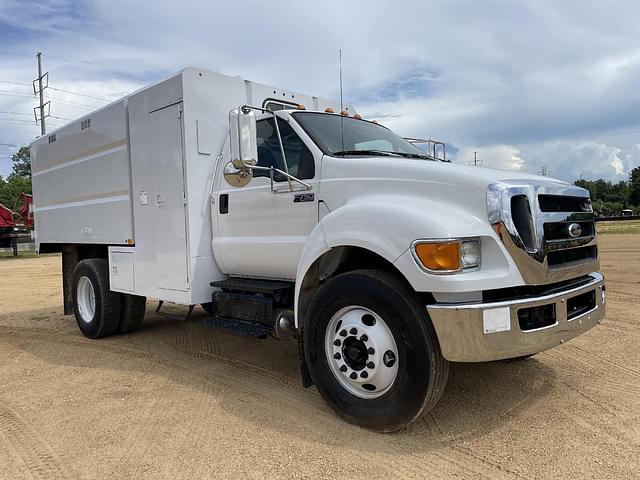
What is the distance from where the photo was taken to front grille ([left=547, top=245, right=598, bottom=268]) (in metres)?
3.54

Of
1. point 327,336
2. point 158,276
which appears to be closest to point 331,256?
point 327,336

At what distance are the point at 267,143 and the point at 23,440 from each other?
2995mm

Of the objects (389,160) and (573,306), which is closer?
(573,306)

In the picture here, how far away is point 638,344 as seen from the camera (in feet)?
17.5

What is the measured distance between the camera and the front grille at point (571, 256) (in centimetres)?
354

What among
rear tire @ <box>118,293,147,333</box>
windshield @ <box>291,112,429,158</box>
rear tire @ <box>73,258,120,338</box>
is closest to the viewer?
windshield @ <box>291,112,429,158</box>

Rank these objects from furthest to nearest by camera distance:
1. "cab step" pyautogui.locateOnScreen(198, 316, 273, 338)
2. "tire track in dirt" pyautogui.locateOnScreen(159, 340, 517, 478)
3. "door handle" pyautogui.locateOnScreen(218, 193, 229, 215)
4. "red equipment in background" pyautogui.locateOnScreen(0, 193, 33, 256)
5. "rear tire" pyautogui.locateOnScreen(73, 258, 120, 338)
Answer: "red equipment in background" pyautogui.locateOnScreen(0, 193, 33, 256), "rear tire" pyautogui.locateOnScreen(73, 258, 120, 338), "door handle" pyautogui.locateOnScreen(218, 193, 229, 215), "cab step" pyautogui.locateOnScreen(198, 316, 273, 338), "tire track in dirt" pyautogui.locateOnScreen(159, 340, 517, 478)

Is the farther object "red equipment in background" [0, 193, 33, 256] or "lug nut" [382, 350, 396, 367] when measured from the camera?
"red equipment in background" [0, 193, 33, 256]

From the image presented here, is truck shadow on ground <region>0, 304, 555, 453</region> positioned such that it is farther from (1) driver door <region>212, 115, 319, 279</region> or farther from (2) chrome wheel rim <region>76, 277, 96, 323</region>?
(1) driver door <region>212, 115, 319, 279</region>

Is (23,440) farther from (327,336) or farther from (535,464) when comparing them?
(535,464)

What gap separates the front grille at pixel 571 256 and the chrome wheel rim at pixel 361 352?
48.2 inches

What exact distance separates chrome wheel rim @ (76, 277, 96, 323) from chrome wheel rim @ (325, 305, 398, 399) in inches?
182

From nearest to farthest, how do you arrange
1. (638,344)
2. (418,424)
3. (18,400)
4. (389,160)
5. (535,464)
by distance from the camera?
1. (535,464)
2. (418,424)
3. (389,160)
4. (18,400)
5. (638,344)

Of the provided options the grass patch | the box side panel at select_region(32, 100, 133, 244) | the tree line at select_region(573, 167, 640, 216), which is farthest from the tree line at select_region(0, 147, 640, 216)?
the box side panel at select_region(32, 100, 133, 244)
